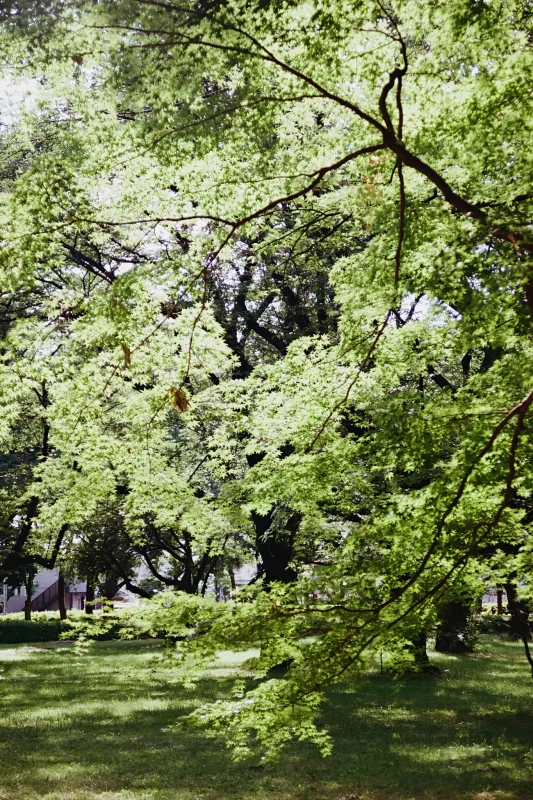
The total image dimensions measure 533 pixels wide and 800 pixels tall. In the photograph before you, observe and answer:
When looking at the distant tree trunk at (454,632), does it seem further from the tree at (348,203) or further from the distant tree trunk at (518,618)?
the tree at (348,203)

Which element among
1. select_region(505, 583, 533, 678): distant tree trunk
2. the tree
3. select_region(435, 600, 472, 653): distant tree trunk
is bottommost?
select_region(435, 600, 472, 653): distant tree trunk

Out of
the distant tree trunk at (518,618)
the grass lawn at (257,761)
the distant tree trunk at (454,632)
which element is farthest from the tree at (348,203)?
the distant tree trunk at (454,632)

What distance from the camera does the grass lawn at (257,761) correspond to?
8.54m

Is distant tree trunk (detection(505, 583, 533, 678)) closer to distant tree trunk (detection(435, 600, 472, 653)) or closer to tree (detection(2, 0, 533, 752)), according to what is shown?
tree (detection(2, 0, 533, 752))

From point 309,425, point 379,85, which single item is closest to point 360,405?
point 309,425

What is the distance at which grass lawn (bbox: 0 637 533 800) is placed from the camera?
28.0 feet

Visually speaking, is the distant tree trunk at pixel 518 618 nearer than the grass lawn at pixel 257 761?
Yes

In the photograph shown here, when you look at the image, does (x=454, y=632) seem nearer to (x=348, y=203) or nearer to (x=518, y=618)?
(x=518, y=618)

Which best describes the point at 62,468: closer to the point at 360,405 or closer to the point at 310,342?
the point at 310,342

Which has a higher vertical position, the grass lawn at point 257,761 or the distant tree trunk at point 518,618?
the distant tree trunk at point 518,618

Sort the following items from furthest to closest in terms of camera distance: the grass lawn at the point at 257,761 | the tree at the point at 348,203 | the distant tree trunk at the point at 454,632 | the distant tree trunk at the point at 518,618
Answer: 1. the distant tree trunk at the point at 454,632
2. the grass lawn at the point at 257,761
3. the distant tree trunk at the point at 518,618
4. the tree at the point at 348,203

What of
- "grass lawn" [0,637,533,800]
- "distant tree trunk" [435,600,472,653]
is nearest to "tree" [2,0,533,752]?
"grass lawn" [0,637,533,800]

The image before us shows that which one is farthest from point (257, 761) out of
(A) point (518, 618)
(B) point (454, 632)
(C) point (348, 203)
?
(B) point (454, 632)

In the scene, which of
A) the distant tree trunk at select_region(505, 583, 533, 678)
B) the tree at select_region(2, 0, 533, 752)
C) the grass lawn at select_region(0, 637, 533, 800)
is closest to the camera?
the tree at select_region(2, 0, 533, 752)
